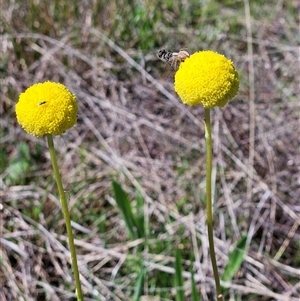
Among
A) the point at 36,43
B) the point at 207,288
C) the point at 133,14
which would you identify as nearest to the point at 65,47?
the point at 36,43

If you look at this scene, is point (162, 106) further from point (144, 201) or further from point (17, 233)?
point (17, 233)

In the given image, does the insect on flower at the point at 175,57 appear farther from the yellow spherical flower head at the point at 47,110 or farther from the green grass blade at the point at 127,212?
the green grass blade at the point at 127,212

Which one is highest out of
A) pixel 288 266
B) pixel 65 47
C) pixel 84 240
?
pixel 65 47

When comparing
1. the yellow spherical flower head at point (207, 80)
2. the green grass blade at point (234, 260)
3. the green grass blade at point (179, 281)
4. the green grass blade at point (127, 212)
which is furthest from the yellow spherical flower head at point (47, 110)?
Result: the green grass blade at point (234, 260)

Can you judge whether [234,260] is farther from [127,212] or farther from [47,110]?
[47,110]

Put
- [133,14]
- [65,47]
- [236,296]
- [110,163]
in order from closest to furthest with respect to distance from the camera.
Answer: [236,296], [110,163], [65,47], [133,14]

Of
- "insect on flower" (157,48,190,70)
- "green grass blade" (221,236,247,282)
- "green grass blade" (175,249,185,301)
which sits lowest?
"green grass blade" (221,236,247,282)

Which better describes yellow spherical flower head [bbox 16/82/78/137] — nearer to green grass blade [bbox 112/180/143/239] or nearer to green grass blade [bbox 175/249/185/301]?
green grass blade [bbox 175/249/185/301]

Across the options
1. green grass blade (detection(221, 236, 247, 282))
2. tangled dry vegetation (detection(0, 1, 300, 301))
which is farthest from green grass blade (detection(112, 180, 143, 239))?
green grass blade (detection(221, 236, 247, 282))
